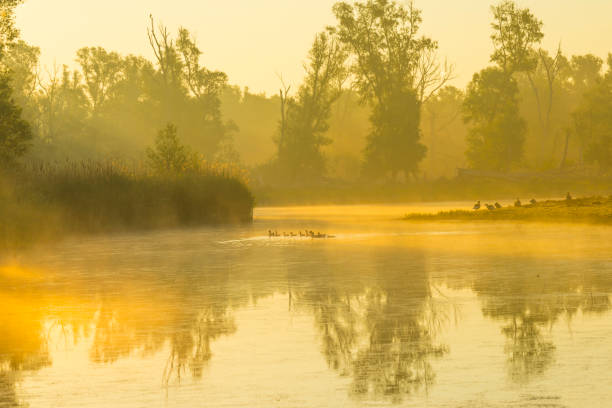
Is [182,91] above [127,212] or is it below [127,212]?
above

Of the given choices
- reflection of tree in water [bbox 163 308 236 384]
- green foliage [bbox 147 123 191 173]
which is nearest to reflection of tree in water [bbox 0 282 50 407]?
reflection of tree in water [bbox 163 308 236 384]

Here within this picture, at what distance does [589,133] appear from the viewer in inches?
4109

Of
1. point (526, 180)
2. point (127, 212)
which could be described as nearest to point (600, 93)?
point (526, 180)

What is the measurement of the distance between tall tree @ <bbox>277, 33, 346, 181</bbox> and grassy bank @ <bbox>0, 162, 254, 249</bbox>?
48.9 m

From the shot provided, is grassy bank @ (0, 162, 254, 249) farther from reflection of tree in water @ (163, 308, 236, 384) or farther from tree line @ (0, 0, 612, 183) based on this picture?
tree line @ (0, 0, 612, 183)

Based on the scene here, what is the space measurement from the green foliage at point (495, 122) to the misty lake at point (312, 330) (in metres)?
76.2

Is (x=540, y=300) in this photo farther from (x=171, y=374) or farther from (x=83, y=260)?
(x=83, y=260)

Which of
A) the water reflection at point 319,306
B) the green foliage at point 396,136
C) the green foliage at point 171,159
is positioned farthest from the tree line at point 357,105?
the water reflection at point 319,306

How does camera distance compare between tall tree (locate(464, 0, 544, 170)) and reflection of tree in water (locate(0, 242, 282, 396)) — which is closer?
reflection of tree in water (locate(0, 242, 282, 396))

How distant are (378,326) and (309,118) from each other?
84438 mm

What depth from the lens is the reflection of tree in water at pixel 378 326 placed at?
28.7 ft

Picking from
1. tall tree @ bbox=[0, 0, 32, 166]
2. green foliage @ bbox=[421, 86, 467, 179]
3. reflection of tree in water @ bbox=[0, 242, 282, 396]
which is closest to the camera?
reflection of tree in water @ bbox=[0, 242, 282, 396]

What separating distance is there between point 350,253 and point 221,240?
24.8 feet

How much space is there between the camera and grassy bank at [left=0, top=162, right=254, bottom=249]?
31125 millimetres
